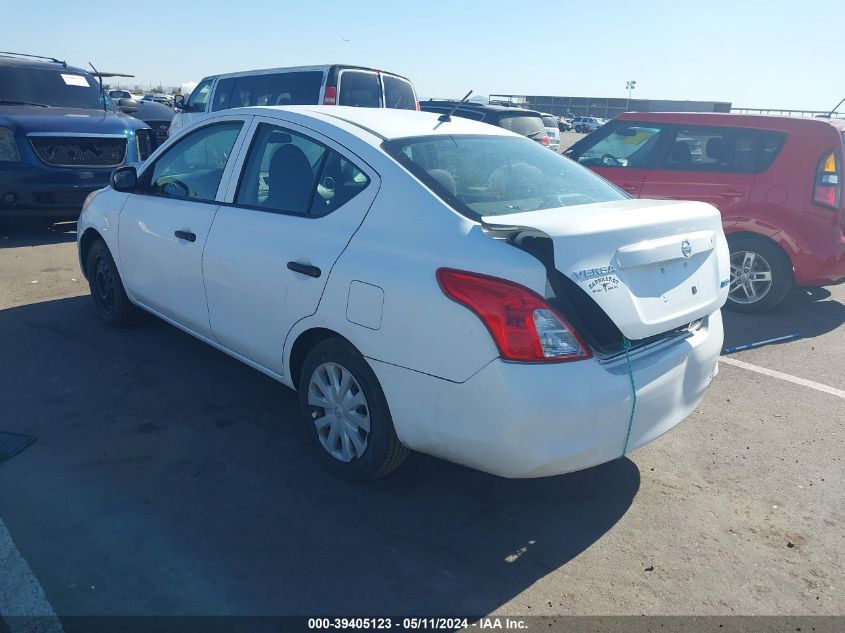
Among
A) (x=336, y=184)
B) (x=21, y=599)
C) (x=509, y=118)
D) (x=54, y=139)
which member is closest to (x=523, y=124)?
(x=509, y=118)

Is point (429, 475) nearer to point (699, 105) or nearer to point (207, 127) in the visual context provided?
point (207, 127)

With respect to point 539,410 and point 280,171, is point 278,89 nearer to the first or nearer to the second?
point 280,171

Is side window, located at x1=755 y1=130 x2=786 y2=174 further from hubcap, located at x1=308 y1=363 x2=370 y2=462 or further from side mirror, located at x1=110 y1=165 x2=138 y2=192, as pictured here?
side mirror, located at x1=110 y1=165 x2=138 y2=192

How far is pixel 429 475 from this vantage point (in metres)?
3.54

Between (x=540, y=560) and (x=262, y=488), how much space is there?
1359 mm

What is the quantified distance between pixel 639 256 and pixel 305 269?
153 centimetres

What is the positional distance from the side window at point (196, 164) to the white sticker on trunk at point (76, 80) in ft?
22.1

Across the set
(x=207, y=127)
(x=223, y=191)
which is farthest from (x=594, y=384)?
(x=207, y=127)

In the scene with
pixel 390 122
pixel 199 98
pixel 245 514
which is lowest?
pixel 245 514

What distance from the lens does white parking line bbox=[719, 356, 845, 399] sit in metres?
4.83

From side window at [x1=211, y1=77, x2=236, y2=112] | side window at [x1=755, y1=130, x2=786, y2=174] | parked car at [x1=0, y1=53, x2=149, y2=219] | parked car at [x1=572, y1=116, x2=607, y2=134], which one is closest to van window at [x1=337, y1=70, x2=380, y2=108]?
side window at [x1=211, y1=77, x2=236, y2=112]

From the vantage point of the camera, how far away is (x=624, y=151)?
7.44m

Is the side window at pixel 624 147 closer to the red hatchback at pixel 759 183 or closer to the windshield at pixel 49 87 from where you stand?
the red hatchback at pixel 759 183

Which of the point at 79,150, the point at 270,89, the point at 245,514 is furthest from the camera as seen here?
the point at 270,89
